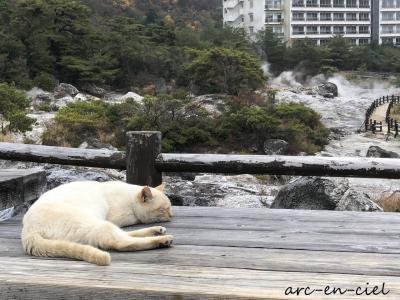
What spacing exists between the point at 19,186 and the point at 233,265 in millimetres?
1363

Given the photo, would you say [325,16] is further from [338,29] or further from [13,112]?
[13,112]

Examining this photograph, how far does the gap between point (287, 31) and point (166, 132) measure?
41.1m

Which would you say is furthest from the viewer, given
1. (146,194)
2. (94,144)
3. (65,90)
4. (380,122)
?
(65,90)

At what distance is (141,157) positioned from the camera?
3.50m

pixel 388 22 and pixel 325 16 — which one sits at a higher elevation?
pixel 325 16

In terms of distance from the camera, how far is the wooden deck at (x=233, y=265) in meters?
1.48

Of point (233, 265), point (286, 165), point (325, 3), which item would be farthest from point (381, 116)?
point (325, 3)

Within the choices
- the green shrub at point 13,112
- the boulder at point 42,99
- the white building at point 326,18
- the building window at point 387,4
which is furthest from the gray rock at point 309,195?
→ the building window at point 387,4

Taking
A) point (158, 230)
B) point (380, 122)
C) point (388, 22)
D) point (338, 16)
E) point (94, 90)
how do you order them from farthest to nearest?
point (388, 22) → point (338, 16) → point (94, 90) → point (380, 122) → point (158, 230)

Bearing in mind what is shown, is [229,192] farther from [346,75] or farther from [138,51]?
[346,75]

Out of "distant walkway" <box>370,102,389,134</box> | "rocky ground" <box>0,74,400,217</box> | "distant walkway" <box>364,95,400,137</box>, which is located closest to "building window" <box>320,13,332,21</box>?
"rocky ground" <box>0,74,400,217</box>

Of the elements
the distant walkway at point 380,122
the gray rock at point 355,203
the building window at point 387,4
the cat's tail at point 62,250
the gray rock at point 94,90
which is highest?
the building window at point 387,4

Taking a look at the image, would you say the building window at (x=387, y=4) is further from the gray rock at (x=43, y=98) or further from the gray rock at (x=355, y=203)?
the gray rock at (x=355, y=203)

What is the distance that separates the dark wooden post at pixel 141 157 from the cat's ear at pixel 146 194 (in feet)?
3.30
